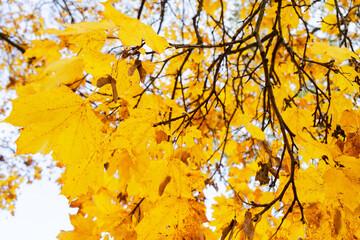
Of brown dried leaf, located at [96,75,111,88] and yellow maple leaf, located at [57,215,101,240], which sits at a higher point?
brown dried leaf, located at [96,75,111,88]

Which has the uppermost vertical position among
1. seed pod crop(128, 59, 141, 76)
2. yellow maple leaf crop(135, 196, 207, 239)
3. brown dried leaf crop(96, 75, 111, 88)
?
seed pod crop(128, 59, 141, 76)

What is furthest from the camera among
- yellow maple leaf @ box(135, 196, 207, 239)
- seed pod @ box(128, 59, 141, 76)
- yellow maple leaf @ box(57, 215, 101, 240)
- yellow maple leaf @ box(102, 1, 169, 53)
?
yellow maple leaf @ box(57, 215, 101, 240)

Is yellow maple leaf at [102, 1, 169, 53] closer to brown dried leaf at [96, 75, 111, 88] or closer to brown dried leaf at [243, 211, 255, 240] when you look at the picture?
brown dried leaf at [96, 75, 111, 88]

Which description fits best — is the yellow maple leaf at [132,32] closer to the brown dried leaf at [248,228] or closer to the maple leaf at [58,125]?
the maple leaf at [58,125]

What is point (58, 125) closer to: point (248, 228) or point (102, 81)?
point (102, 81)

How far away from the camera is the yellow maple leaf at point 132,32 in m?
0.70

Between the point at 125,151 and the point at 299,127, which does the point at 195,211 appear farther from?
the point at 299,127

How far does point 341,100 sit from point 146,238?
0.98 m

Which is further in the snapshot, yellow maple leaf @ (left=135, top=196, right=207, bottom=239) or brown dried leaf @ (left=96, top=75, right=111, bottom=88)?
yellow maple leaf @ (left=135, top=196, right=207, bottom=239)

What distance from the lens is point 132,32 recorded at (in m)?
0.72

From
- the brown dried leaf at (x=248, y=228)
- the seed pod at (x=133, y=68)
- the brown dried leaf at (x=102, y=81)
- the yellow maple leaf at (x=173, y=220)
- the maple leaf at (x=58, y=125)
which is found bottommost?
the brown dried leaf at (x=248, y=228)

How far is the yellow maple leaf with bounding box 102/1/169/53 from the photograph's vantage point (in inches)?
27.5

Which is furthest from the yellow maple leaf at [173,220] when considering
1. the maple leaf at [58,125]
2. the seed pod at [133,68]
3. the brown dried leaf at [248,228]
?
the seed pod at [133,68]

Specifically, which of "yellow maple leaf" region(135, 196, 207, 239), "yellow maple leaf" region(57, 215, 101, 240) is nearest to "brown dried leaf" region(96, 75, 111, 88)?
"yellow maple leaf" region(135, 196, 207, 239)
